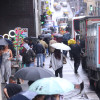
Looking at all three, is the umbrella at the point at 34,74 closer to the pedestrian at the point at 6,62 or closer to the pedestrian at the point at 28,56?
the pedestrian at the point at 6,62

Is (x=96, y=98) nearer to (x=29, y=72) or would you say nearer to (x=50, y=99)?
(x=29, y=72)

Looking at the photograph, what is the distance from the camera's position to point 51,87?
643 centimetres

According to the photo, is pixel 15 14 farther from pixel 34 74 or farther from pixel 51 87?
pixel 51 87

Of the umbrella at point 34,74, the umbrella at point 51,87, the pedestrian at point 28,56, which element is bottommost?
the pedestrian at point 28,56

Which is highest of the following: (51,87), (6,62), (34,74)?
(51,87)

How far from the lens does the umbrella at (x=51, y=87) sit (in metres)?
6.34

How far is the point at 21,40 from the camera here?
18.1 metres

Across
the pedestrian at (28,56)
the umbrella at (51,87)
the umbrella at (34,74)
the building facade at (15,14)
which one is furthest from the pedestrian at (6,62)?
the building facade at (15,14)

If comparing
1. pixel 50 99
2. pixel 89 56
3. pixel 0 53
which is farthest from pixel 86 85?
pixel 50 99

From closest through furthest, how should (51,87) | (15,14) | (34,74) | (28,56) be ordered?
1. (51,87)
2. (34,74)
3. (28,56)
4. (15,14)

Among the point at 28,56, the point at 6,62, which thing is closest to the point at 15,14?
the point at 28,56

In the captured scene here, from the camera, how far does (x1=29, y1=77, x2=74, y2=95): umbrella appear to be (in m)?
6.34

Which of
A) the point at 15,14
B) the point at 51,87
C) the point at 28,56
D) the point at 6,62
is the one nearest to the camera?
the point at 51,87

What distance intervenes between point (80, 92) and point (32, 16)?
20.6 m
